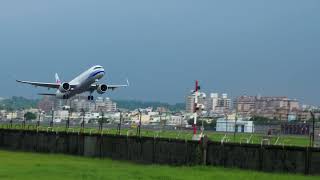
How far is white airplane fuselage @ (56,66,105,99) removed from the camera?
378 ft

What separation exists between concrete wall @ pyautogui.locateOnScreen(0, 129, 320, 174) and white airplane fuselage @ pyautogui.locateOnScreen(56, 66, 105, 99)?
42.7 metres

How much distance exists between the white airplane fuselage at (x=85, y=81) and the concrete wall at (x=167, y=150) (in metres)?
42.7

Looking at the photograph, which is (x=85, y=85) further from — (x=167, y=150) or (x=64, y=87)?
(x=167, y=150)

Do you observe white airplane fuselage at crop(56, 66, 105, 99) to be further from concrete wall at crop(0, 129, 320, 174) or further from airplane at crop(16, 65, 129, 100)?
concrete wall at crop(0, 129, 320, 174)

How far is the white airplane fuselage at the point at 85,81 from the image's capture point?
115250 millimetres

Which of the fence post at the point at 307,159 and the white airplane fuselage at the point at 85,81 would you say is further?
the white airplane fuselage at the point at 85,81

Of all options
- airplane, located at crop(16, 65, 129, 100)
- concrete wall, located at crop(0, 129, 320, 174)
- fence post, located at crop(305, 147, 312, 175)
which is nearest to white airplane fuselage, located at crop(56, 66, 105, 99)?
airplane, located at crop(16, 65, 129, 100)

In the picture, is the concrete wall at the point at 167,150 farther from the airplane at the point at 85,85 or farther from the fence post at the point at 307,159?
the airplane at the point at 85,85

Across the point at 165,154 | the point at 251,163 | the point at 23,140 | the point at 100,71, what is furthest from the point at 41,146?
the point at 100,71

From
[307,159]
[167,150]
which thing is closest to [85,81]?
[167,150]

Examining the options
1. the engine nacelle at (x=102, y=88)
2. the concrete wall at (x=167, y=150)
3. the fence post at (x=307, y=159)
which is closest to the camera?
the fence post at (x=307, y=159)

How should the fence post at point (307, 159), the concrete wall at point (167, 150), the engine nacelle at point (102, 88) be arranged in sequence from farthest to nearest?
the engine nacelle at point (102, 88), the concrete wall at point (167, 150), the fence post at point (307, 159)

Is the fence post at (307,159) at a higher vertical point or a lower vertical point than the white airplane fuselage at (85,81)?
lower

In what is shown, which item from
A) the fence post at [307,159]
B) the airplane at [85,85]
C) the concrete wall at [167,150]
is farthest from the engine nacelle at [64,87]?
the fence post at [307,159]
